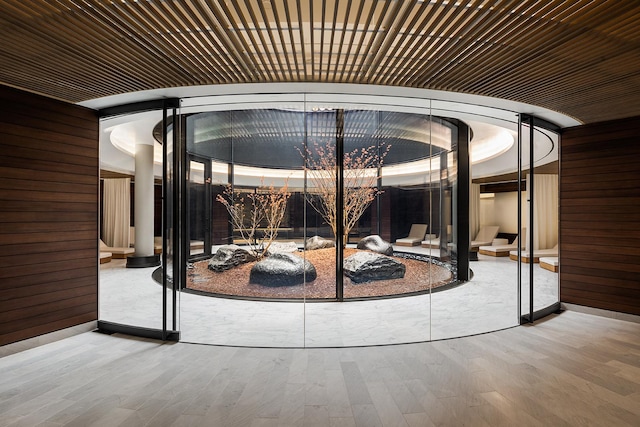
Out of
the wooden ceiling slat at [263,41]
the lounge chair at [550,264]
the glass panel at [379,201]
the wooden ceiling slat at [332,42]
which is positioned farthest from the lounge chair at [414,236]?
the wooden ceiling slat at [263,41]

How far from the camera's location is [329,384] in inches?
105

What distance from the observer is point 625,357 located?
10.4 ft

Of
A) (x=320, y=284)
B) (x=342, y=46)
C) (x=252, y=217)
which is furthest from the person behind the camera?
(x=320, y=284)

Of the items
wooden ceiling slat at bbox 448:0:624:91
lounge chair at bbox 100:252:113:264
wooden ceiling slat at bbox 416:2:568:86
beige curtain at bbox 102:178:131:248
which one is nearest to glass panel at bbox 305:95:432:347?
→ wooden ceiling slat at bbox 416:2:568:86

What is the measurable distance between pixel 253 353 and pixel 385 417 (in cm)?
154

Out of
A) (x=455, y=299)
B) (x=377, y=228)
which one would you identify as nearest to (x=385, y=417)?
(x=377, y=228)

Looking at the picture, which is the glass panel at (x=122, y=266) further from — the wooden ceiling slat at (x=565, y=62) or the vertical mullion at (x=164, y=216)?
the wooden ceiling slat at (x=565, y=62)

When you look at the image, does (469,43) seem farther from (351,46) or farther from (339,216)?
(339,216)

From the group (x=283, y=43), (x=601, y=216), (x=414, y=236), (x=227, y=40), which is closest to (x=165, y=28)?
(x=227, y=40)

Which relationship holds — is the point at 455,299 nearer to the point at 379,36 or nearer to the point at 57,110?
the point at 379,36

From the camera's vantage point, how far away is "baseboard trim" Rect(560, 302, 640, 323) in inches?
165

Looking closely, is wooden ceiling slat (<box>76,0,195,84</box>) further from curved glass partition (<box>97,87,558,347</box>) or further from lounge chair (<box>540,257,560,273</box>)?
lounge chair (<box>540,257,560,273</box>)

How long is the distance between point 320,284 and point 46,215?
3449 millimetres

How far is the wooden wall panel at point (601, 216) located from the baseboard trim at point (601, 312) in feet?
0.17
